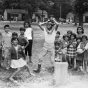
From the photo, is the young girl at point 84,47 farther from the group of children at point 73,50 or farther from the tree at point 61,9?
the tree at point 61,9

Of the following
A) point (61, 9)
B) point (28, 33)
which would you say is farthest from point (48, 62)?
point (61, 9)

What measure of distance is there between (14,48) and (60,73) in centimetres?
143

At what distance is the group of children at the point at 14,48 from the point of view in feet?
20.1

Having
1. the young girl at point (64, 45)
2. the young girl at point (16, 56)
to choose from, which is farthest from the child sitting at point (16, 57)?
the young girl at point (64, 45)

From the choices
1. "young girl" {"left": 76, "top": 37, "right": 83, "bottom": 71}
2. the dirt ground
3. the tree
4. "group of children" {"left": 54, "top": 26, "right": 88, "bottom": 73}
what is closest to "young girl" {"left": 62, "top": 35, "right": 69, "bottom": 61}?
"group of children" {"left": 54, "top": 26, "right": 88, "bottom": 73}

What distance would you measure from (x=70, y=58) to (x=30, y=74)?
142cm

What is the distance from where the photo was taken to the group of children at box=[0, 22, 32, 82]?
6113mm

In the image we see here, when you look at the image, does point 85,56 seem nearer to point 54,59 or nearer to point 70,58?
point 70,58

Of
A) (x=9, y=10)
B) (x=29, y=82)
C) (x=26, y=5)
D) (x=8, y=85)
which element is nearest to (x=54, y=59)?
(x=29, y=82)

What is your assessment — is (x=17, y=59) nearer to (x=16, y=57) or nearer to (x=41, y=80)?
(x=16, y=57)

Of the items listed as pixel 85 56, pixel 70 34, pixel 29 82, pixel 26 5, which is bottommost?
pixel 29 82

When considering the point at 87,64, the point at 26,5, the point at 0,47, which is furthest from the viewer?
the point at 26,5

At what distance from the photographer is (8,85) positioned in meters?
5.66

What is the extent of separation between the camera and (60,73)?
562 cm
